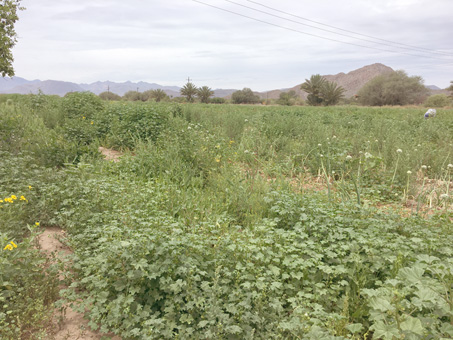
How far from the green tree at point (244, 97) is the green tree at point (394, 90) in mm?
16196

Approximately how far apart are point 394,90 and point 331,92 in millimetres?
10320

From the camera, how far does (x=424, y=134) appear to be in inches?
337

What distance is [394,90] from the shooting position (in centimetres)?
4097

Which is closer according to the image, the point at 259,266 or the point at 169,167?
the point at 259,266

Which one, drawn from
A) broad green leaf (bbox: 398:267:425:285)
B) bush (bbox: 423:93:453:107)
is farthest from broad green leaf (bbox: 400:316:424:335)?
bush (bbox: 423:93:453:107)

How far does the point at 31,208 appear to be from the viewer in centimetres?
409

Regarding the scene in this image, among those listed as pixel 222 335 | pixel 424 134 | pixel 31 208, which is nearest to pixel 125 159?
pixel 31 208

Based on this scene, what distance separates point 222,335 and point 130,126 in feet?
23.4

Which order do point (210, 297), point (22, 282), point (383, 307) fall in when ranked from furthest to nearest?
point (22, 282) → point (210, 297) → point (383, 307)

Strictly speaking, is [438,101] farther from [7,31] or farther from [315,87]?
[7,31]

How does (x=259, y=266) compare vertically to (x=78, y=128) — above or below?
below

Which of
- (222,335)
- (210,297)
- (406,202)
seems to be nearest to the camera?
(222,335)

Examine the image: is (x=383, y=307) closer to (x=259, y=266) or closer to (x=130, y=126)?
(x=259, y=266)

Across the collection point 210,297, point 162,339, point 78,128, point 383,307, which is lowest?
point 162,339
